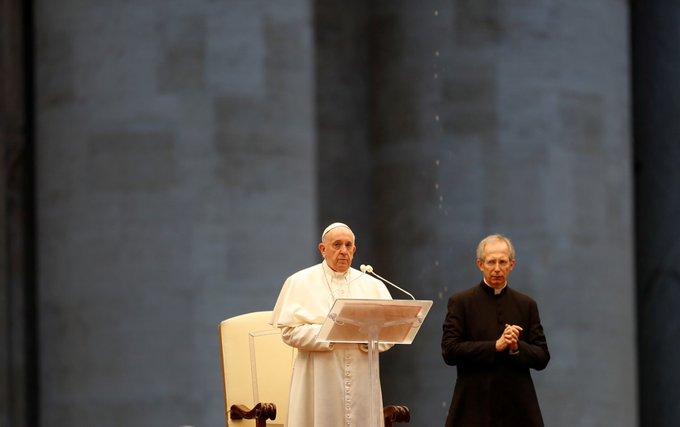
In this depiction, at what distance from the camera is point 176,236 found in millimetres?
9039

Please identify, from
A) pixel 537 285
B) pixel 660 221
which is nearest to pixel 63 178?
pixel 537 285

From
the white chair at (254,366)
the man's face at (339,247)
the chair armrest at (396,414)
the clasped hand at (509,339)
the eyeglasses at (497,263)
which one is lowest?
the chair armrest at (396,414)

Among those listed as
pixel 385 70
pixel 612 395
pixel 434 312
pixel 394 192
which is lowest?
pixel 612 395

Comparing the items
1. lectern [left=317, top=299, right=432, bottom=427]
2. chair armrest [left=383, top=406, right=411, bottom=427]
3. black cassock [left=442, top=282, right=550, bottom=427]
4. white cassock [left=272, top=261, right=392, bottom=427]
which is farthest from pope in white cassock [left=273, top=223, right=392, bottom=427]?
black cassock [left=442, top=282, right=550, bottom=427]

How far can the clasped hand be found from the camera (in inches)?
224

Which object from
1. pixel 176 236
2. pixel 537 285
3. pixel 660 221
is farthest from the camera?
pixel 660 221

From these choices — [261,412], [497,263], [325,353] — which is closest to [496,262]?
[497,263]

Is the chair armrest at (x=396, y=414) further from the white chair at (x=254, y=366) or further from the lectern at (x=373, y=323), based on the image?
the white chair at (x=254, y=366)

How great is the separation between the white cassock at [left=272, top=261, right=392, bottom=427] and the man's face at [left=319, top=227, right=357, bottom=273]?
15cm

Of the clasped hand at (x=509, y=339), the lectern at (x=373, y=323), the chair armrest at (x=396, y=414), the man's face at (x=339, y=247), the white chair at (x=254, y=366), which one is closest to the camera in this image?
the clasped hand at (x=509, y=339)

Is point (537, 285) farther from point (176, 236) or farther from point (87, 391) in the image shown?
point (87, 391)

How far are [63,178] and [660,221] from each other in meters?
4.69

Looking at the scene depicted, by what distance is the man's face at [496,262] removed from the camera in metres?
5.83

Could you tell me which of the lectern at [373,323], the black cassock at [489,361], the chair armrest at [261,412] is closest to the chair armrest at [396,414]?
the lectern at [373,323]
